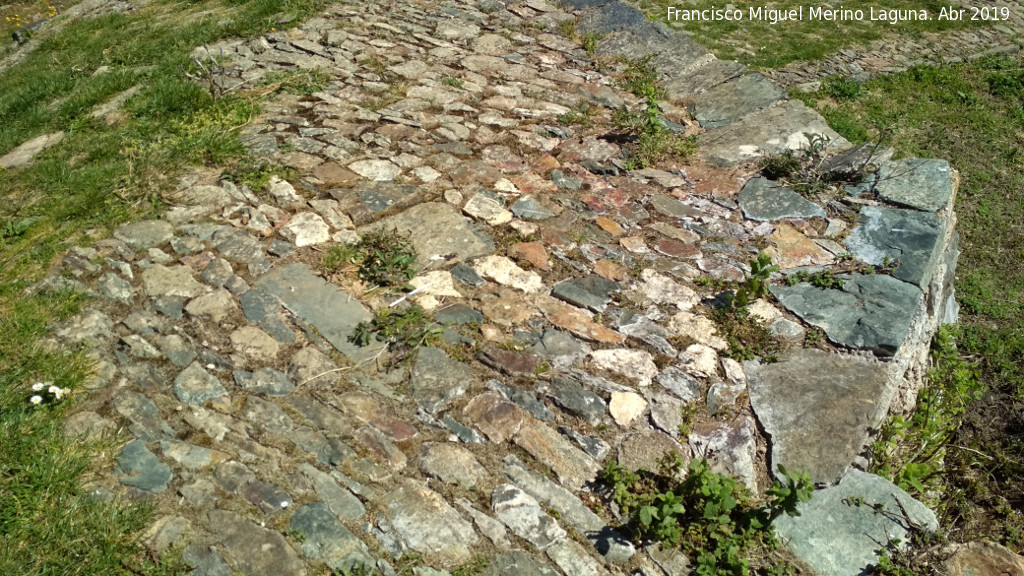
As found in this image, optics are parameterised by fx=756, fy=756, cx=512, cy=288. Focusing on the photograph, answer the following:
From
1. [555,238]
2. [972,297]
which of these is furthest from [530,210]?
[972,297]

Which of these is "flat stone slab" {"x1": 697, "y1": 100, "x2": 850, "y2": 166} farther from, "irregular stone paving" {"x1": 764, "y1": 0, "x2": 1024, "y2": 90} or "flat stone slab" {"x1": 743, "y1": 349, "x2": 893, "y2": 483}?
"flat stone slab" {"x1": 743, "y1": 349, "x2": 893, "y2": 483}

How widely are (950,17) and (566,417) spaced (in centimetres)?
850

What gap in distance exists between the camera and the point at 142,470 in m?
2.78

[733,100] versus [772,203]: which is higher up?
[733,100]

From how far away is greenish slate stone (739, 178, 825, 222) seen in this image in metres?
4.66

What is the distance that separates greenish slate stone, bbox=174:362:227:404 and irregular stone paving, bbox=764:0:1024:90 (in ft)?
19.1

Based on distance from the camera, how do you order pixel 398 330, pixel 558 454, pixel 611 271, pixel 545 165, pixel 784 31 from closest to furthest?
pixel 558 454, pixel 398 330, pixel 611 271, pixel 545 165, pixel 784 31

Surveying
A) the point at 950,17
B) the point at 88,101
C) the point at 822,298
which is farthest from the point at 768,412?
the point at 950,17

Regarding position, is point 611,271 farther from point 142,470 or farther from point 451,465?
point 142,470

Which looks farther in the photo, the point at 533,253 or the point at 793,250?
the point at 793,250

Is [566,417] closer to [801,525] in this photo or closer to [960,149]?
[801,525]

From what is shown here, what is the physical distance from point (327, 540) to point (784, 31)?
7.62 metres

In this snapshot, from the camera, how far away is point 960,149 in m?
6.72

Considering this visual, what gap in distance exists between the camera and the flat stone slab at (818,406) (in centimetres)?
321
